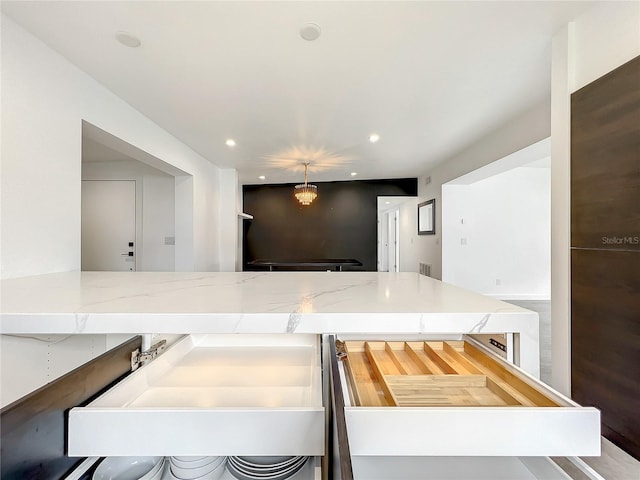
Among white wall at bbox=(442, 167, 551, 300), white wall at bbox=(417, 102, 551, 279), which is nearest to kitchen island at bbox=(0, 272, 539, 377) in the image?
white wall at bbox=(417, 102, 551, 279)

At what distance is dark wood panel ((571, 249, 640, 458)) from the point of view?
1.45 m

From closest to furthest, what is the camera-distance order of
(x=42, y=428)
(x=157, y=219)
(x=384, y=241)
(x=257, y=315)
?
(x=42, y=428) → (x=257, y=315) → (x=157, y=219) → (x=384, y=241)

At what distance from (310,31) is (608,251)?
2146mm

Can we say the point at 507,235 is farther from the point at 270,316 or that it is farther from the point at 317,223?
the point at 270,316

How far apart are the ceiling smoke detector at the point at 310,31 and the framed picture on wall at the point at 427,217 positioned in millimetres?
4622

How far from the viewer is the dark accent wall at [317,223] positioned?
7.30 metres

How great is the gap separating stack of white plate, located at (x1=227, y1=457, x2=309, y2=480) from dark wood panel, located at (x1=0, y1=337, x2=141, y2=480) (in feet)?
1.21

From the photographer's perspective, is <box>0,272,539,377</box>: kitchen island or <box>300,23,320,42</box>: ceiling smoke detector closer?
<box>0,272,539,377</box>: kitchen island

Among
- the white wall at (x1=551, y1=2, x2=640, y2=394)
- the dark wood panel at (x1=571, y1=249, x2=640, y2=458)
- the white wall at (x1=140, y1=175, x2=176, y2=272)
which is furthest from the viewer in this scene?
the white wall at (x1=140, y1=175, x2=176, y2=272)

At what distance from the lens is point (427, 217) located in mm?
6250

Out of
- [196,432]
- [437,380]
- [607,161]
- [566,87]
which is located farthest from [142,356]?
[566,87]

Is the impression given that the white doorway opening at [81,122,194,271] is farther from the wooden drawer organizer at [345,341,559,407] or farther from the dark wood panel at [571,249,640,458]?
the dark wood panel at [571,249,640,458]

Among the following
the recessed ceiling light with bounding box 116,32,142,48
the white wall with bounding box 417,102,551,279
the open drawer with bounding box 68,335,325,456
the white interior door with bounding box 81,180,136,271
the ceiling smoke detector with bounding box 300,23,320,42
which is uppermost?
the ceiling smoke detector with bounding box 300,23,320,42

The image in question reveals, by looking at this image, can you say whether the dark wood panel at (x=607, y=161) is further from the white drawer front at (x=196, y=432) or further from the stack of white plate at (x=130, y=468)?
the stack of white plate at (x=130, y=468)
